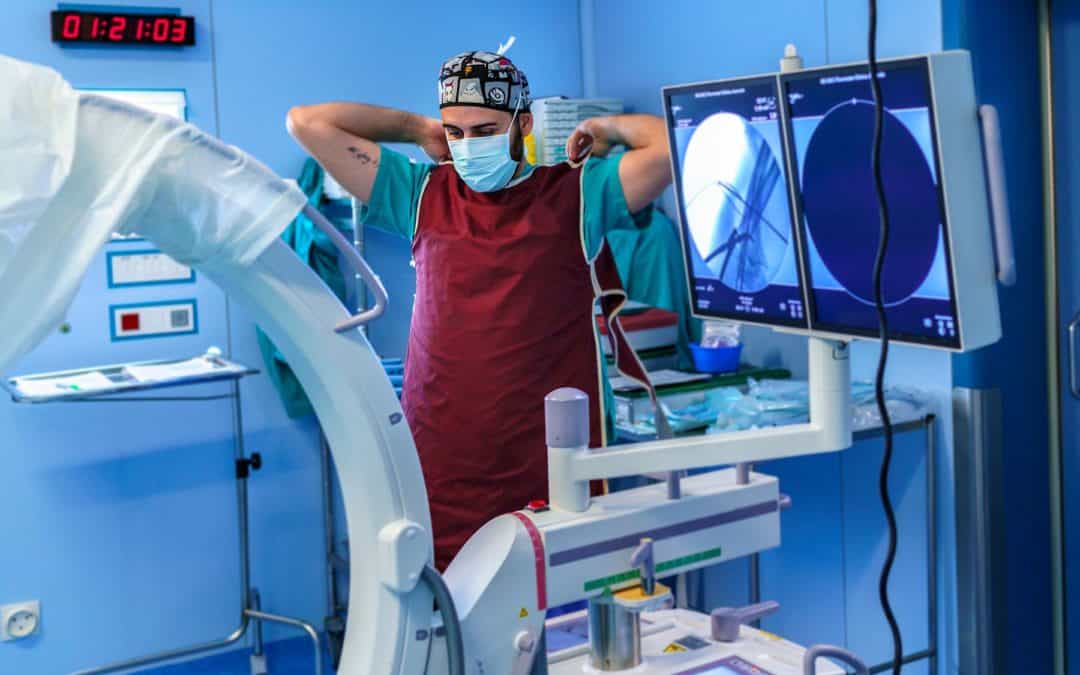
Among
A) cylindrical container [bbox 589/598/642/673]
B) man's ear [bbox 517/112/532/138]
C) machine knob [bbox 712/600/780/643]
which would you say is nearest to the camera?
cylindrical container [bbox 589/598/642/673]

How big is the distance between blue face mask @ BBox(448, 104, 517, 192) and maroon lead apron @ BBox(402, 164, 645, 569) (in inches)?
1.9

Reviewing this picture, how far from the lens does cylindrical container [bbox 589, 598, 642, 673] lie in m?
1.48

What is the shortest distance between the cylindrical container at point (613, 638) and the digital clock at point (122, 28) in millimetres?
2844

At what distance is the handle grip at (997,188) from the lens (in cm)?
115

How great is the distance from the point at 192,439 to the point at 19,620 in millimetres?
737

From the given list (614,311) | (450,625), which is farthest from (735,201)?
(614,311)

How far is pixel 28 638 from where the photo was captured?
12.2 feet

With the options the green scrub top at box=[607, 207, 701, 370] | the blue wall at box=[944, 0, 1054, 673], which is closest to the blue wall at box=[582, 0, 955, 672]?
the blue wall at box=[944, 0, 1054, 673]

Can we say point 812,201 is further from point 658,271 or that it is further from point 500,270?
point 658,271

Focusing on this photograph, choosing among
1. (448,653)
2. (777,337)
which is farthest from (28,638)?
(448,653)

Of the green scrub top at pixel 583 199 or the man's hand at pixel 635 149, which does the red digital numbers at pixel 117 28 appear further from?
the man's hand at pixel 635 149

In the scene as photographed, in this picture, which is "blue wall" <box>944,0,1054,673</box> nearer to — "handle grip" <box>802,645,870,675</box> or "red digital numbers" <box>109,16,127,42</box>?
"handle grip" <box>802,645,870,675</box>

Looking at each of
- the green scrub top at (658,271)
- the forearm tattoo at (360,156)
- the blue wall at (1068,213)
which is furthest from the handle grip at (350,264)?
the green scrub top at (658,271)

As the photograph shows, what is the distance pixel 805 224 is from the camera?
1.37 m
